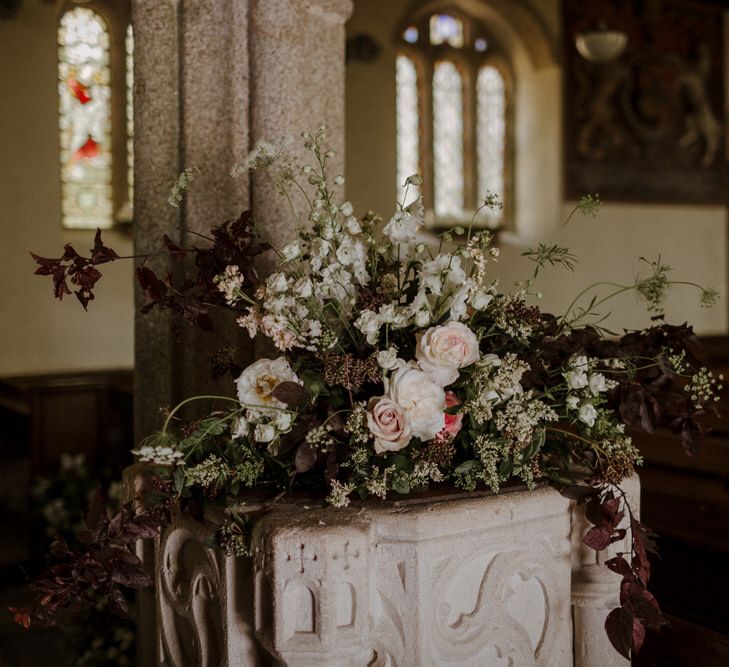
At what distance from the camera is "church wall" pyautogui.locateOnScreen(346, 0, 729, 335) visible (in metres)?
6.95

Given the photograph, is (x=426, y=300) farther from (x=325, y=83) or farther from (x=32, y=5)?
(x=32, y=5)

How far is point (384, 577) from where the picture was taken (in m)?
1.60

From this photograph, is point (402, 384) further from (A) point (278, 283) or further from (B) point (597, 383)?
(B) point (597, 383)

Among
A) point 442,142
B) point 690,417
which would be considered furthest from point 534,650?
point 442,142

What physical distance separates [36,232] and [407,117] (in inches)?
131

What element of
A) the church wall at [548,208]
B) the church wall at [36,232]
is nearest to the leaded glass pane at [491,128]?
the church wall at [548,208]

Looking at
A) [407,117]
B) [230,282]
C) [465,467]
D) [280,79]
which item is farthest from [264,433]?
[407,117]

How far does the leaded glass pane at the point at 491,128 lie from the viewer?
7918 millimetres

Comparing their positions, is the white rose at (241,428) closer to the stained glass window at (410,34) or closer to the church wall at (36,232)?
the church wall at (36,232)

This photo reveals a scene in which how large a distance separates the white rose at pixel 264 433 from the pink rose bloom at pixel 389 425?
0.62 ft

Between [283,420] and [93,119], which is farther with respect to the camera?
[93,119]

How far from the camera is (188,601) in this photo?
1784 mm

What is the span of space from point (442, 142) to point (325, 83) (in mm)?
5544

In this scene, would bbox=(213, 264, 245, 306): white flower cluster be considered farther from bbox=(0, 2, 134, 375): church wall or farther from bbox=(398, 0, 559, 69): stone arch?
bbox=(398, 0, 559, 69): stone arch
